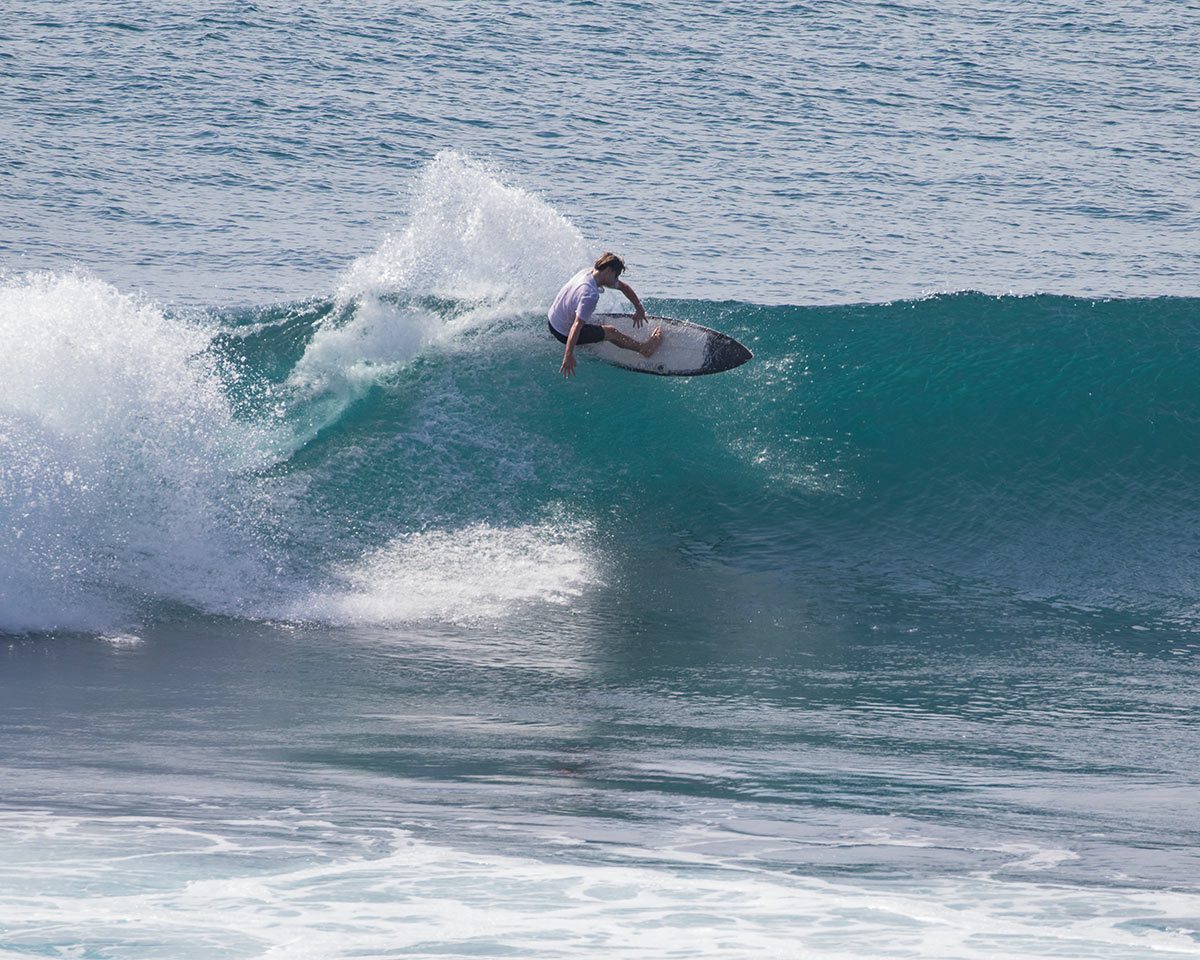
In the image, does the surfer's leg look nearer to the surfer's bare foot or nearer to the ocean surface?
the surfer's bare foot

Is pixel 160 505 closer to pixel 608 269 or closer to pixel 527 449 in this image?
pixel 527 449

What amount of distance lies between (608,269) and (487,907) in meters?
5.63

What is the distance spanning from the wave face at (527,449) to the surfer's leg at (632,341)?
2.69 ft

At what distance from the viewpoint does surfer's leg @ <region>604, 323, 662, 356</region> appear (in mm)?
11109

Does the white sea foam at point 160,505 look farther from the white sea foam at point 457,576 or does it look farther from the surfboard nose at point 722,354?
the surfboard nose at point 722,354

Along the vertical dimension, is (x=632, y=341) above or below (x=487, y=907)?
above

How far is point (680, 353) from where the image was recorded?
11.6 m

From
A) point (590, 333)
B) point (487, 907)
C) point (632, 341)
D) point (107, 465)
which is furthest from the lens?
point (632, 341)

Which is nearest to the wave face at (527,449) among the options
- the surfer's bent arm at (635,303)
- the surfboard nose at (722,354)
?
the surfboard nose at (722,354)

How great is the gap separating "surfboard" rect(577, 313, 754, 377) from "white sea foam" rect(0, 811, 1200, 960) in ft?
19.9

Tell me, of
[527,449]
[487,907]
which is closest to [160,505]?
[527,449]

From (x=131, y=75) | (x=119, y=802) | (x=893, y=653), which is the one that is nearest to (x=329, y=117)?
(x=131, y=75)

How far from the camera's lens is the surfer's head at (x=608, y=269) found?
399 inches

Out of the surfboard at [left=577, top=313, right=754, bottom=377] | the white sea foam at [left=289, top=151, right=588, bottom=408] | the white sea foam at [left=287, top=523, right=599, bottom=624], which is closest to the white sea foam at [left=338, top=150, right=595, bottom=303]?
the white sea foam at [left=289, top=151, right=588, bottom=408]
